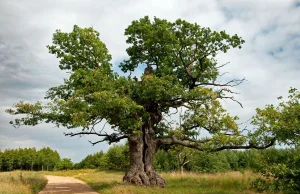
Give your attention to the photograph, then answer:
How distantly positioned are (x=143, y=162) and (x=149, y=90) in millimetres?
6398

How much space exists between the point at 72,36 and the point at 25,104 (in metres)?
6.30

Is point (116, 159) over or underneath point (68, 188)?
over

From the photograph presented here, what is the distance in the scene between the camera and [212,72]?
90.8ft

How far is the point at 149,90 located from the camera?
2406 centimetres

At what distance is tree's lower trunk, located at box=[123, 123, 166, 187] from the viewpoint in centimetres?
2550

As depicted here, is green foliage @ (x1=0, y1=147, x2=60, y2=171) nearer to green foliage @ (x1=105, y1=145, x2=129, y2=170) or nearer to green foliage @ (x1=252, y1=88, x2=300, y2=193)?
green foliage @ (x1=105, y1=145, x2=129, y2=170)

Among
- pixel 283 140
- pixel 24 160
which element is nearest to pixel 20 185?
pixel 283 140

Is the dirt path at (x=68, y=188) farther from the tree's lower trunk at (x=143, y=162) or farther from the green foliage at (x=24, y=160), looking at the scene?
the green foliage at (x=24, y=160)

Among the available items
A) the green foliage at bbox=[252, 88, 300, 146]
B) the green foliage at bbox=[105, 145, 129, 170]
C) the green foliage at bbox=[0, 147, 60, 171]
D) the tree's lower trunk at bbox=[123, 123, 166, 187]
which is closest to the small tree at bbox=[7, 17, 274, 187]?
the tree's lower trunk at bbox=[123, 123, 166, 187]

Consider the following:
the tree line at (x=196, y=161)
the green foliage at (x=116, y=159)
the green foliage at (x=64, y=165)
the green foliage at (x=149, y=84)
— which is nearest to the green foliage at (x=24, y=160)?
the tree line at (x=196, y=161)

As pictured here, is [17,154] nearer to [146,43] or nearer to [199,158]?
[199,158]

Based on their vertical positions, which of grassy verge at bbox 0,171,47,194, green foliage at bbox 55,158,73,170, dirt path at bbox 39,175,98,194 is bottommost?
dirt path at bbox 39,175,98,194

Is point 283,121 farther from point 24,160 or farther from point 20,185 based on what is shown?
point 24,160

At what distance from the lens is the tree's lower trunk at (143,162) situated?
25.5 m
